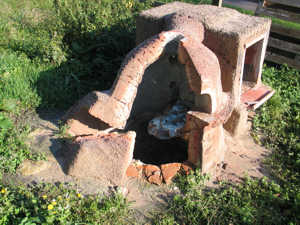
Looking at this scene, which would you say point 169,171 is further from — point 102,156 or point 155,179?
point 102,156

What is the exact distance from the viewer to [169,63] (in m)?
5.16

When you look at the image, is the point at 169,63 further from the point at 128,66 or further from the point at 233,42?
the point at 128,66

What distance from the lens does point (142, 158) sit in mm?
4648

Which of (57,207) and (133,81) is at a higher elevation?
(133,81)

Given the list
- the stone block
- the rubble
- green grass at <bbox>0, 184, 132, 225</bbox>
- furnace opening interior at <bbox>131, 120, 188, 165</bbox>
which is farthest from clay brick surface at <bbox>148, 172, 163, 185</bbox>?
furnace opening interior at <bbox>131, 120, 188, 165</bbox>

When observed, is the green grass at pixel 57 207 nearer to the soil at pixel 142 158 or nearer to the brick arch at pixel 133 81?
the soil at pixel 142 158

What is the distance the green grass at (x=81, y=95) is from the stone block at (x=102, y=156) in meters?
0.31

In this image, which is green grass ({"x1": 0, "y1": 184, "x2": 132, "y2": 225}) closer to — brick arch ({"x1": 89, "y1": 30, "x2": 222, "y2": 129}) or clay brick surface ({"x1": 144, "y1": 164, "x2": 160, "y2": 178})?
clay brick surface ({"x1": 144, "y1": 164, "x2": 160, "y2": 178})

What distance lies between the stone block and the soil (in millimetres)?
100

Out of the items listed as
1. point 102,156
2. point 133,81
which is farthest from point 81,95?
point 133,81

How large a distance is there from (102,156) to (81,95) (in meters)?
1.90

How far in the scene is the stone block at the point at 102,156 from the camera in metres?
3.63

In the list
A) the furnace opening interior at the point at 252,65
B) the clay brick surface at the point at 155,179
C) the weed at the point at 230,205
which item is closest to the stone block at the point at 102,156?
the clay brick surface at the point at 155,179

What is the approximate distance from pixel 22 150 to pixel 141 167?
1504mm
